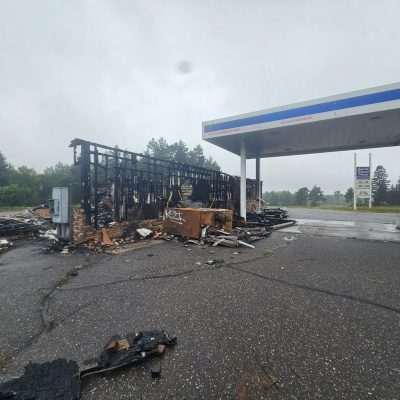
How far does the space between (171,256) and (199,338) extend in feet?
10.5

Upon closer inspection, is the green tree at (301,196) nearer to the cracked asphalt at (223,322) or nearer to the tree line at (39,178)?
the tree line at (39,178)

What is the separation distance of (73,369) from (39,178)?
146 feet

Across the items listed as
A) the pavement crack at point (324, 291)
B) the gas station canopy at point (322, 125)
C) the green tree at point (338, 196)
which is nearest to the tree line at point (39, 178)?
the gas station canopy at point (322, 125)

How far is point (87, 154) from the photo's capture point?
6203 mm

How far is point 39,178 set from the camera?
35344mm

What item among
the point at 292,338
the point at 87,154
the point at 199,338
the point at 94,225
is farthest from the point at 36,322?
the point at 87,154

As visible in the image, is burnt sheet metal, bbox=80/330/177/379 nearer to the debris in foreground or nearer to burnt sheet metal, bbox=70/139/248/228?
the debris in foreground

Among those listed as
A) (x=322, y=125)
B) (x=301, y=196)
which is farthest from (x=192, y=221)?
(x=301, y=196)

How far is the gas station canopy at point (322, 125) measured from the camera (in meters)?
7.20

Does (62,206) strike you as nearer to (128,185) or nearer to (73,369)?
(128,185)

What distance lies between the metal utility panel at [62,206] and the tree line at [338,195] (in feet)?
199

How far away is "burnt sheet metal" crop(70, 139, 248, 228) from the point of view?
20.7 ft

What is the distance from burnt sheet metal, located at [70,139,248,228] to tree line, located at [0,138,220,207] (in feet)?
35.1

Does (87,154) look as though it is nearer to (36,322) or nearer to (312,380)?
(36,322)
